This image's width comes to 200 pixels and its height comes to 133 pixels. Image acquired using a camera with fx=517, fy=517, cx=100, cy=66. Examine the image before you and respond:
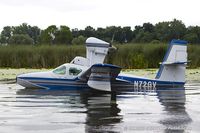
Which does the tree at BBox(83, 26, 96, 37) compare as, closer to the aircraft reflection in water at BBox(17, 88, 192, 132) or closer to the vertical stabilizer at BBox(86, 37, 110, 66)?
the vertical stabilizer at BBox(86, 37, 110, 66)

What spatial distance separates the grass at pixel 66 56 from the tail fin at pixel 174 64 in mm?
21926

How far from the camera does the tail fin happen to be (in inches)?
1012

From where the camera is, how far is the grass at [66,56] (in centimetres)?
4878

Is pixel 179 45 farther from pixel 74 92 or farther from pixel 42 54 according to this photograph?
pixel 42 54

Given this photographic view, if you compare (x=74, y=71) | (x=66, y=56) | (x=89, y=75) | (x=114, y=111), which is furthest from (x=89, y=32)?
(x=114, y=111)

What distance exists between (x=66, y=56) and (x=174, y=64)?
78.9 ft

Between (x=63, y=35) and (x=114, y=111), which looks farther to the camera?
(x=63, y=35)

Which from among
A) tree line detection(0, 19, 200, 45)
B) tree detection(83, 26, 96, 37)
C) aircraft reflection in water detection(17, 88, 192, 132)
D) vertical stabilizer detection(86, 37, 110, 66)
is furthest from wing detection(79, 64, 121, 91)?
tree detection(83, 26, 96, 37)

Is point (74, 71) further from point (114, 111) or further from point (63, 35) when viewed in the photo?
point (63, 35)

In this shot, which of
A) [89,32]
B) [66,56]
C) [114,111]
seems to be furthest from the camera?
[89,32]

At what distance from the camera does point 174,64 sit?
84.3ft

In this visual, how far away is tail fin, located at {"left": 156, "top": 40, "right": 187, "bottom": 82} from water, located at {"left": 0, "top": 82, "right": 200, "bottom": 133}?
159 inches

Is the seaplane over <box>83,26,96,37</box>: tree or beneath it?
beneath

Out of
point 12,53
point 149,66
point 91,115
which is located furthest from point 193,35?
point 91,115
